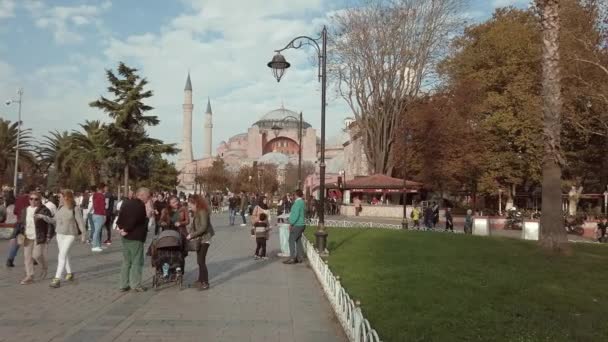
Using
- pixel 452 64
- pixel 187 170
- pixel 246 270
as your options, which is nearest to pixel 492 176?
pixel 452 64

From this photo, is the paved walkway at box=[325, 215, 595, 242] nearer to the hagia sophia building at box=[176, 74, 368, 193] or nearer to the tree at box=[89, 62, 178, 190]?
the tree at box=[89, 62, 178, 190]

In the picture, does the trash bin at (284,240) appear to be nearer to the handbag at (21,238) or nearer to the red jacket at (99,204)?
the red jacket at (99,204)

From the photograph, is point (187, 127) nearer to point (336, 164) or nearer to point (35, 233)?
point (336, 164)

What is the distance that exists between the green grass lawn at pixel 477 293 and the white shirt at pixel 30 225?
203 inches

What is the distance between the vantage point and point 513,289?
9.45m

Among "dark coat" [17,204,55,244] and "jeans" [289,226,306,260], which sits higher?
"dark coat" [17,204,55,244]

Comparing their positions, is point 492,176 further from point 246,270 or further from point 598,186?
point 246,270

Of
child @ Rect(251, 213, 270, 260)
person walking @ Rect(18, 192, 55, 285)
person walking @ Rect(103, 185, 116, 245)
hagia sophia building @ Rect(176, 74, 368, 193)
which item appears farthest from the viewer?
hagia sophia building @ Rect(176, 74, 368, 193)

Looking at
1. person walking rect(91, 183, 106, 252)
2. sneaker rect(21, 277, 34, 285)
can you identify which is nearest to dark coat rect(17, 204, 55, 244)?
sneaker rect(21, 277, 34, 285)

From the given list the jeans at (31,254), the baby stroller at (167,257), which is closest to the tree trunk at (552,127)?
the baby stroller at (167,257)

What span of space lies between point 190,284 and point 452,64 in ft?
119

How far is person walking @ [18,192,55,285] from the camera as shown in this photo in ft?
32.4

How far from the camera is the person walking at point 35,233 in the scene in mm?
9883

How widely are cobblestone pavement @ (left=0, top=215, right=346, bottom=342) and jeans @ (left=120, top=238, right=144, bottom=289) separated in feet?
0.78
